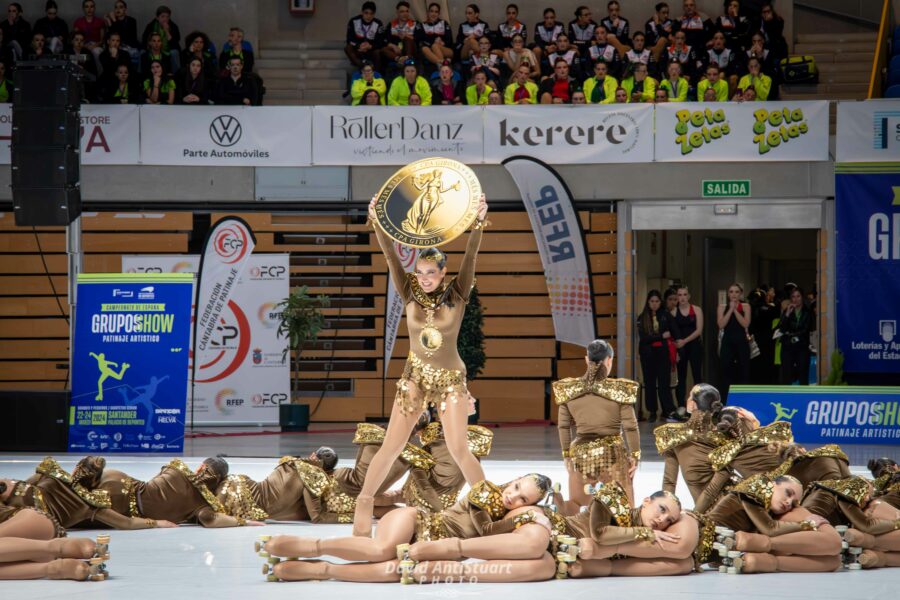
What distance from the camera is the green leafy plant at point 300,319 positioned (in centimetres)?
1345

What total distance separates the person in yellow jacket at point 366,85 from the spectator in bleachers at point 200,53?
1.38 metres

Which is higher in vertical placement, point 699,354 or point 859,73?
point 859,73

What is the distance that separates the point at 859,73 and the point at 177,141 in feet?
28.1

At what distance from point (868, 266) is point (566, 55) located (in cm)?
428

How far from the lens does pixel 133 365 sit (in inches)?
423

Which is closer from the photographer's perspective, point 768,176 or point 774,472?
point 774,472

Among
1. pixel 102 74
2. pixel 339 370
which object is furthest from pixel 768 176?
pixel 102 74

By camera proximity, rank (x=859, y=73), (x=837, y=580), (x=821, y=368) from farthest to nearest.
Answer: (x=859, y=73), (x=821, y=368), (x=837, y=580)

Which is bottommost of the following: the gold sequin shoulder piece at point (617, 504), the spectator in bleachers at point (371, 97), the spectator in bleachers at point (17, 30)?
the gold sequin shoulder piece at point (617, 504)

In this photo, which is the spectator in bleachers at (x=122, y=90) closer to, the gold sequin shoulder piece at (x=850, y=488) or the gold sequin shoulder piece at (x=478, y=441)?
the gold sequin shoulder piece at (x=478, y=441)

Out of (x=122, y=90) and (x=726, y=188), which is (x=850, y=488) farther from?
(x=122, y=90)

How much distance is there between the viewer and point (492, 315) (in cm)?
1461

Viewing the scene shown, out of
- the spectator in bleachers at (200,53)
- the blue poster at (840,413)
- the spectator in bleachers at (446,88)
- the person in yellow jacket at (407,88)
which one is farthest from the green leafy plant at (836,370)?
the spectator in bleachers at (200,53)

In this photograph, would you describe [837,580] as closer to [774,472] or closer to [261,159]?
[774,472]
